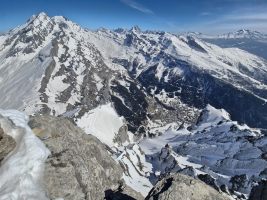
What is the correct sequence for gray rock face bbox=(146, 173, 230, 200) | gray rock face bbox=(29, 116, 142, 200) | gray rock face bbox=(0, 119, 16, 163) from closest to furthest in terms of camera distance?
gray rock face bbox=(146, 173, 230, 200)
gray rock face bbox=(29, 116, 142, 200)
gray rock face bbox=(0, 119, 16, 163)

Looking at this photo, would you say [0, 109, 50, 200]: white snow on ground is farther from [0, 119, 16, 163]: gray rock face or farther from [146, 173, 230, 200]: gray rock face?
[146, 173, 230, 200]: gray rock face

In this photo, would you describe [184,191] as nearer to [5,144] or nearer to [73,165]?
[73,165]

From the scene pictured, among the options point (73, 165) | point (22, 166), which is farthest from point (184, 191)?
point (22, 166)

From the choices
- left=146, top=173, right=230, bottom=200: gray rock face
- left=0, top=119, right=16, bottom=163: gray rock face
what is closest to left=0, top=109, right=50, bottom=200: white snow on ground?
left=0, top=119, right=16, bottom=163: gray rock face

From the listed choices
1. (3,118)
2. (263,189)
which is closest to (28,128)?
(3,118)

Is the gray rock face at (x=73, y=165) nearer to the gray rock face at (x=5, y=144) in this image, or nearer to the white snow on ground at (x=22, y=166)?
the white snow on ground at (x=22, y=166)

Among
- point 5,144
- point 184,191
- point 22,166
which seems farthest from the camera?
point 5,144
